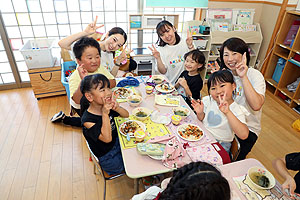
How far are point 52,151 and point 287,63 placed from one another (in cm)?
408

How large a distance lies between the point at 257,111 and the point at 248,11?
2.95 metres

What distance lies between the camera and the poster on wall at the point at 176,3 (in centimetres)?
363

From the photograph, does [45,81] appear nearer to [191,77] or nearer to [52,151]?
[52,151]

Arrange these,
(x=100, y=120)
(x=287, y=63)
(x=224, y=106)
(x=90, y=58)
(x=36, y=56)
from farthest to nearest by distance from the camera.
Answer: (x=287, y=63) < (x=36, y=56) < (x=90, y=58) < (x=100, y=120) < (x=224, y=106)

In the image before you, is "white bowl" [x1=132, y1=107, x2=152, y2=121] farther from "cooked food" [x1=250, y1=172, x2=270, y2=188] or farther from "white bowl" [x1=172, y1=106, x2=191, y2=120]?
"cooked food" [x1=250, y1=172, x2=270, y2=188]

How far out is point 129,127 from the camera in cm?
168

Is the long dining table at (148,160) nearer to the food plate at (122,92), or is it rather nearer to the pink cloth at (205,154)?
the pink cloth at (205,154)

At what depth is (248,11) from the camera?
4.04m

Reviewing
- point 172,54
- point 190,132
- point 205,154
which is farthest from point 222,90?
point 172,54

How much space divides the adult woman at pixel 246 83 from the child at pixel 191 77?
1.31ft

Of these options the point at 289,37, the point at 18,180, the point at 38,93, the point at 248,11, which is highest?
the point at 248,11

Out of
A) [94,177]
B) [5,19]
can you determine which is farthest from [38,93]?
[94,177]

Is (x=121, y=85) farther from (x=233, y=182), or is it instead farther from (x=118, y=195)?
(x=233, y=182)

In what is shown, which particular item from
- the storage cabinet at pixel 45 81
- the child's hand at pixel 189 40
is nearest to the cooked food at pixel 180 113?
the child's hand at pixel 189 40
